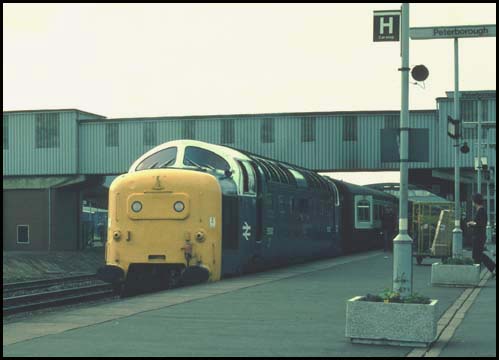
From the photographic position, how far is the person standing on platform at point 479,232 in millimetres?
20688

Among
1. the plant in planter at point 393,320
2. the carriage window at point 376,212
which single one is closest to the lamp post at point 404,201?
the plant in planter at point 393,320

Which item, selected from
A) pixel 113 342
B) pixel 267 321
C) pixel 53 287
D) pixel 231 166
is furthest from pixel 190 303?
pixel 53 287

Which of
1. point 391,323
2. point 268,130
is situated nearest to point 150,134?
point 268,130

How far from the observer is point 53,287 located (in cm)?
2441

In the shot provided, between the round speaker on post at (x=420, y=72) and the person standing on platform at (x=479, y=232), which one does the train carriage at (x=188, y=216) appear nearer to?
the person standing on platform at (x=479, y=232)

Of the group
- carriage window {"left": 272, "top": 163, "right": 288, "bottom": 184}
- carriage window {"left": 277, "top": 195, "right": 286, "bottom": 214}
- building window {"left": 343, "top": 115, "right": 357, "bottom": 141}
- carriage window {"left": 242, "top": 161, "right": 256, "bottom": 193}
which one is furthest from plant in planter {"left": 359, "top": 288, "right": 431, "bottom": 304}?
building window {"left": 343, "top": 115, "right": 357, "bottom": 141}

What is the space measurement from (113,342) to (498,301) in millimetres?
7330

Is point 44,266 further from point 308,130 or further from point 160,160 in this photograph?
point 308,130

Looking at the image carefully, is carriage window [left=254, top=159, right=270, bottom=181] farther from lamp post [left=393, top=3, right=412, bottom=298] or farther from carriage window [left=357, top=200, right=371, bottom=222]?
carriage window [left=357, top=200, right=371, bottom=222]

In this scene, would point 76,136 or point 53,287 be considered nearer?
point 53,287

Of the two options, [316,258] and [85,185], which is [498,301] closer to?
[316,258]

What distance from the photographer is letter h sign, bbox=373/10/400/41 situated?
1146 cm

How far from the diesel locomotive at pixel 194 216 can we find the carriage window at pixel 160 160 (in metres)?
0.02

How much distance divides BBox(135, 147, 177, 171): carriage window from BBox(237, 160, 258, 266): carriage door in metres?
1.45
